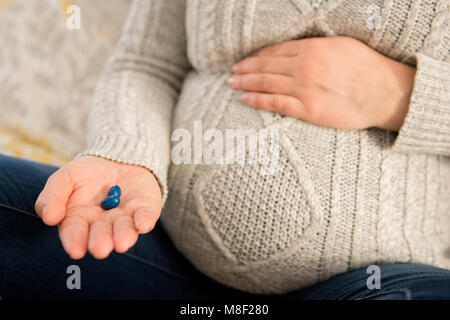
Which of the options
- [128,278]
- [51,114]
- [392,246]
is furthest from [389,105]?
[51,114]

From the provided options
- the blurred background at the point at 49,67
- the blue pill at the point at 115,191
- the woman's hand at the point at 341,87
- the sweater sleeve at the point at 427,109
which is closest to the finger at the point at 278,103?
the woman's hand at the point at 341,87

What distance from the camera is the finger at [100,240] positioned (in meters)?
0.41

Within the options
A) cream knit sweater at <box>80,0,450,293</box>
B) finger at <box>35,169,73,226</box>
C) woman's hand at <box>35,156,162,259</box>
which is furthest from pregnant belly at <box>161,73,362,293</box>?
finger at <box>35,169,73,226</box>

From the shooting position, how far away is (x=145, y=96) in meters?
0.74

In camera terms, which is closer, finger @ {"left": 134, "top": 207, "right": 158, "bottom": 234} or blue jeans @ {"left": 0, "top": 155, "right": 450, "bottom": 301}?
finger @ {"left": 134, "top": 207, "right": 158, "bottom": 234}

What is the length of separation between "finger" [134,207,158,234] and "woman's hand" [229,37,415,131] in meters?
0.27

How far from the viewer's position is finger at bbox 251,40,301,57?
2.04ft

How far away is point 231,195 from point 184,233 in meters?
0.12

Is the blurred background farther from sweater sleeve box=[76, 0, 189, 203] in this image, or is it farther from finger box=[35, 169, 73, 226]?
finger box=[35, 169, 73, 226]

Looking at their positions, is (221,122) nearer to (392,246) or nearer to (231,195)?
(231,195)

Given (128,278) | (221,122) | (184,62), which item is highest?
(184,62)
